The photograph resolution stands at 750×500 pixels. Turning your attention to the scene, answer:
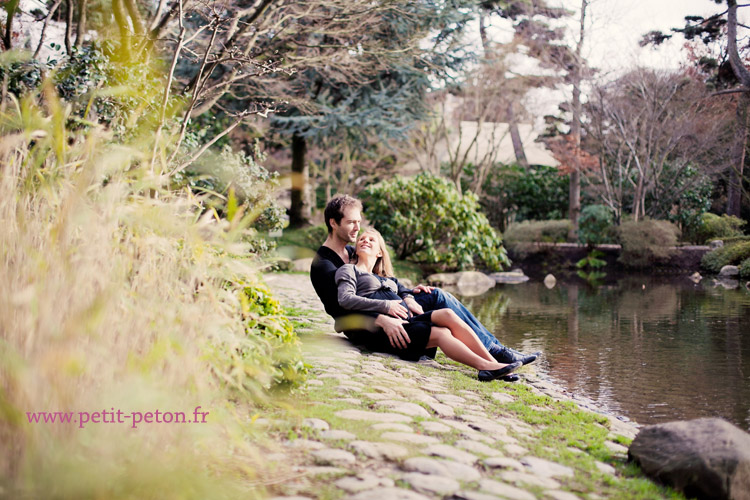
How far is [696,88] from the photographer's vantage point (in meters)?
17.2

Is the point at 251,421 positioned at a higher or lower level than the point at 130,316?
lower

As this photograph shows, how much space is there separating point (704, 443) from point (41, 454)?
8.14 ft

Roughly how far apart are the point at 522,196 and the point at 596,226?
12.5 feet

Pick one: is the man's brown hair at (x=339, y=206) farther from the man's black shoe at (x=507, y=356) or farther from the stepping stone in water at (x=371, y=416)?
the stepping stone in water at (x=371, y=416)

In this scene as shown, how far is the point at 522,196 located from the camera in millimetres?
21406

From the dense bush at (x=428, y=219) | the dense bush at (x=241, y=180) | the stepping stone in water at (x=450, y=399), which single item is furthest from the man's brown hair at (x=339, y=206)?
the dense bush at (x=428, y=219)

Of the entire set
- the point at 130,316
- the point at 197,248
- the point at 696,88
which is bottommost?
the point at 130,316

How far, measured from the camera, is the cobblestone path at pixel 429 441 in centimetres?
231

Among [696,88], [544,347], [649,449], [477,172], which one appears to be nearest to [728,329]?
[544,347]

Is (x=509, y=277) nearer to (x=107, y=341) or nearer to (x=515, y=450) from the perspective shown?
(x=515, y=450)

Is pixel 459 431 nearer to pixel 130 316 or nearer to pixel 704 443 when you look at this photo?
pixel 704 443

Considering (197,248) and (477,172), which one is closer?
(197,248)

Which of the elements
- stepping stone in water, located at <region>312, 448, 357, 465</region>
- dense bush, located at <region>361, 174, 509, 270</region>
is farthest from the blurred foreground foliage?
dense bush, located at <region>361, 174, 509, 270</region>

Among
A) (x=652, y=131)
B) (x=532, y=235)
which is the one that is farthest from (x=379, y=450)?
(x=532, y=235)
